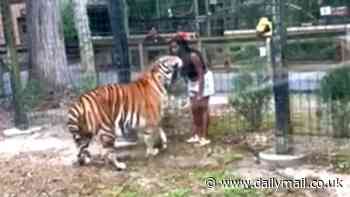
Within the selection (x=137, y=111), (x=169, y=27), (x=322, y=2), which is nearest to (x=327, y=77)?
(x=137, y=111)

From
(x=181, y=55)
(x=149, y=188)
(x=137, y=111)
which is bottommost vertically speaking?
(x=149, y=188)

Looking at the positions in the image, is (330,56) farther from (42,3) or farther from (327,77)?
(42,3)

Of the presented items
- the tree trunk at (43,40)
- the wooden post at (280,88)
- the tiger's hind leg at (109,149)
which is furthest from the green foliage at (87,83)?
the wooden post at (280,88)

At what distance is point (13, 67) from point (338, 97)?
4.14m

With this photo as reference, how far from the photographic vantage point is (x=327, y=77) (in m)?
7.59

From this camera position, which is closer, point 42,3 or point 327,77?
point 327,77

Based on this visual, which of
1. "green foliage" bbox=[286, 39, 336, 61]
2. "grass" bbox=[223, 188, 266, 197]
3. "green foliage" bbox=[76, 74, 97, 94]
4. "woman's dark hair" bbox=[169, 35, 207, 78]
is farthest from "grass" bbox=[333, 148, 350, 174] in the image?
"green foliage" bbox=[76, 74, 97, 94]

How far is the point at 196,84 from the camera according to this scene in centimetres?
754

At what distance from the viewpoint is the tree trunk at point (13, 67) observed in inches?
349

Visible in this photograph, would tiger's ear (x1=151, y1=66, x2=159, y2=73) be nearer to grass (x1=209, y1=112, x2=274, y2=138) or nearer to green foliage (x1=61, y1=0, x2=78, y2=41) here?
grass (x1=209, y1=112, x2=274, y2=138)

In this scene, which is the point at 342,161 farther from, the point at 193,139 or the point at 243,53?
the point at 243,53

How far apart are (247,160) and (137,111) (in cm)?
126

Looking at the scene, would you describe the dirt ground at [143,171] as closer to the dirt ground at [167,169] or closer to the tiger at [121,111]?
the dirt ground at [167,169]

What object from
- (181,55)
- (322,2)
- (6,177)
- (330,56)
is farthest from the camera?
(322,2)
